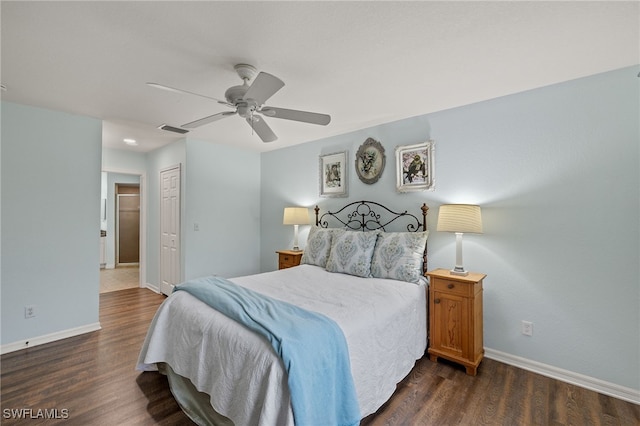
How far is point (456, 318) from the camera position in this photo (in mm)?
2441

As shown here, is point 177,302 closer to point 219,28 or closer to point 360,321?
point 360,321

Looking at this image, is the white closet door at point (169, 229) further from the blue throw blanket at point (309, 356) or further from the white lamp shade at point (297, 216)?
the blue throw blanket at point (309, 356)

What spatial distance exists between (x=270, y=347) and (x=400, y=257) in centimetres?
168

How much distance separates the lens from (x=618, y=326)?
2.11 metres

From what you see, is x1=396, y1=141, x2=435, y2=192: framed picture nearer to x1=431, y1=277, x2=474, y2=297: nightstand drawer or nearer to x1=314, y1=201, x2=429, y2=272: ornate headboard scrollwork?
x1=314, y1=201, x2=429, y2=272: ornate headboard scrollwork

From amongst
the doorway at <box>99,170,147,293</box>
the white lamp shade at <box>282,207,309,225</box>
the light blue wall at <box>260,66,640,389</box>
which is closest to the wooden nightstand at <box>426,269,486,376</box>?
the light blue wall at <box>260,66,640,389</box>

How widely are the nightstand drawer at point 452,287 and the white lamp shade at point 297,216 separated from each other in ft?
6.61

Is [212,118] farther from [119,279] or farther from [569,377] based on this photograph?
[119,279]

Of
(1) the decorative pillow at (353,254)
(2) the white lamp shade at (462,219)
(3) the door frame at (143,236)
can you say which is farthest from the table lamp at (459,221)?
(3) the door frame at (143,236)

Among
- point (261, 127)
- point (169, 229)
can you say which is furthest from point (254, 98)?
point (169, 229)

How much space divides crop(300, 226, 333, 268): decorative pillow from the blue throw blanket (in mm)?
1491

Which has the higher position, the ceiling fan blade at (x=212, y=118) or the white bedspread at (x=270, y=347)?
the ceiling fan blade at (x=212, y=118)

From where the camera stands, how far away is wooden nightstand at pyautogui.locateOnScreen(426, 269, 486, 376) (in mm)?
2359

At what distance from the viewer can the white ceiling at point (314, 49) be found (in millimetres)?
1522
